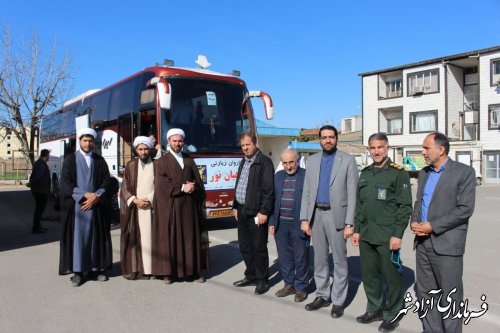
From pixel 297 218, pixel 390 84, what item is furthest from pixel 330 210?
pixel 390 84

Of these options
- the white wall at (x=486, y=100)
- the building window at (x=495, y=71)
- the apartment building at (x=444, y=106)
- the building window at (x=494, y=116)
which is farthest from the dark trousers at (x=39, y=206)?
the building window at (x=495, y=71)

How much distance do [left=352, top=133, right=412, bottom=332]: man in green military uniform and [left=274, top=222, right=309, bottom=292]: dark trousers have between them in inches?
33.6

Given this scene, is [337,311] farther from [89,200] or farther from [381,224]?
[89,200]

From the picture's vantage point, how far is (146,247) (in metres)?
5.97

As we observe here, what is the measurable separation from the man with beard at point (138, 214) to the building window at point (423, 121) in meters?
37.2

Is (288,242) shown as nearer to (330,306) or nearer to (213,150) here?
(330,306)

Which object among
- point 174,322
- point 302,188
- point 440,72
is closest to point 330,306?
point 302,188

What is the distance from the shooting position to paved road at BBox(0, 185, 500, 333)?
4.31m

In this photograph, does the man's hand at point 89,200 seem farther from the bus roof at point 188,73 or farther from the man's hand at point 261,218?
the bus roof at point 188,73

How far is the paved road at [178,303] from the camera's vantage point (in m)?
4.31

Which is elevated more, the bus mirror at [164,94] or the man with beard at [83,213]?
the bus mirror at [164,94]

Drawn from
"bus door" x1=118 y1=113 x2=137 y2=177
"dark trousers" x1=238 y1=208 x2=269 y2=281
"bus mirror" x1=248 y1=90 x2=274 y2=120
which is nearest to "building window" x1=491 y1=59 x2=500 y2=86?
"bus mirror" x1=248 y1=90 x2=274 y2=120

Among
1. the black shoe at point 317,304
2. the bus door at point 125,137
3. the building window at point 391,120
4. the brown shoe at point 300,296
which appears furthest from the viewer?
the building window at point 391,120

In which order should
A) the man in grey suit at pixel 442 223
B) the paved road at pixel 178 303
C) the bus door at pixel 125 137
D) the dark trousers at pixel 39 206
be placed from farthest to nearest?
1. the dark trousers at pixel 39 206
2. the bus door at pixel 125 137
3. the paved road at pixel 178 303
4. the man in grey suit at pixel 442 223
